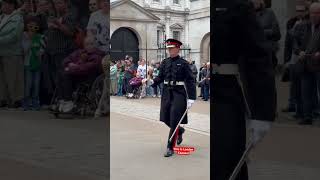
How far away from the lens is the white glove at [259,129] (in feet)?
12.2

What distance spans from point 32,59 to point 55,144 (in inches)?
30.7

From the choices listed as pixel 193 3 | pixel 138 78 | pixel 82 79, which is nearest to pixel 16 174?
pixel 82 79

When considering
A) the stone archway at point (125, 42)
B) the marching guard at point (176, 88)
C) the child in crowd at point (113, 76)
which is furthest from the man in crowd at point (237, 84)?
the stone archway at point (125, 42)

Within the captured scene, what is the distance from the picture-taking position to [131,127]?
1174 centimetres

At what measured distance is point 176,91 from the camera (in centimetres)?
872

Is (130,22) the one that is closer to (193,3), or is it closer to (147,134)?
(193,3)

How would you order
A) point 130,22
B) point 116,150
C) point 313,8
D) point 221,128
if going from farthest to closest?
1. point 130,22
2. point 116,150
3. point 221,128
4. point 313,8

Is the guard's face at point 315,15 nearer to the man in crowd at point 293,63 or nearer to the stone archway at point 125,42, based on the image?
the man in crowd at point 293,63

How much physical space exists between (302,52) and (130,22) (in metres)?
32.0

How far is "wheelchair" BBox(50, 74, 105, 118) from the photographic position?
4.59 meters

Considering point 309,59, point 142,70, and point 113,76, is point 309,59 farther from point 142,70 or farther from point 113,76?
point 113,76

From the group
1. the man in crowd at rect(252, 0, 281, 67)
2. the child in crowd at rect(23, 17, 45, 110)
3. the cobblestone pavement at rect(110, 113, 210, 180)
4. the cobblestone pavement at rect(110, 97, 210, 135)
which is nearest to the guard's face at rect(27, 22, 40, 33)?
the child in crowd at rect(23, 17, 45, 110)

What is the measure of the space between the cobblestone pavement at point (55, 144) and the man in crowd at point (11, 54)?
0.54 ft

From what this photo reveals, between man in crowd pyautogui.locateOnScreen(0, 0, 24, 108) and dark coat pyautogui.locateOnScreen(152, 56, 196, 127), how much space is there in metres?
3.92
